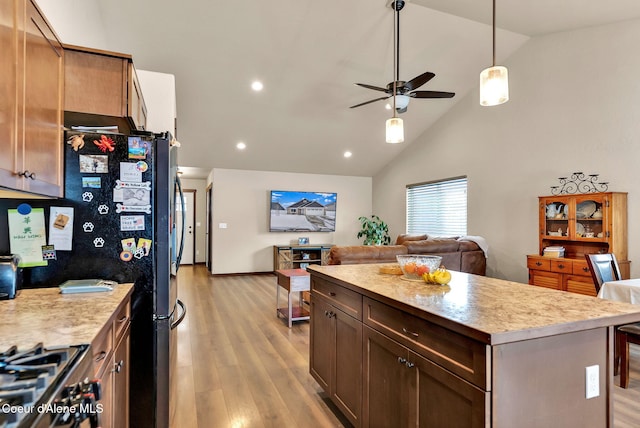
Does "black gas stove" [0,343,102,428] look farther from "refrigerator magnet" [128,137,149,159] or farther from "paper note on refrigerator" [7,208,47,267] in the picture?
"refrigerator magnet" [128,137,149,159]

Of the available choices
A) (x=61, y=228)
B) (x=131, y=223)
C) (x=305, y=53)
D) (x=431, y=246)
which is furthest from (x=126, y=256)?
(x=305, y=53)

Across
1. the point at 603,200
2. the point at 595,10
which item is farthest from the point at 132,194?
the point at 595,10

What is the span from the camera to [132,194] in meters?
1.90

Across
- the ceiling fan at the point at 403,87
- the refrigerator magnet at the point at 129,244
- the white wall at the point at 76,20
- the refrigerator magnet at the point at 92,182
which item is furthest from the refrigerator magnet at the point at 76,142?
the ceiling fan at the point at 403,87

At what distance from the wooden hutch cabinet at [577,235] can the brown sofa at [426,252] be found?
31.8 inches

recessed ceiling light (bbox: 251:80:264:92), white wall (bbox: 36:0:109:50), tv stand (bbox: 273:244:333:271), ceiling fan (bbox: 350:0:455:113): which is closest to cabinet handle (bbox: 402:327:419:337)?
white wall (bbox: 36:0:109:50)

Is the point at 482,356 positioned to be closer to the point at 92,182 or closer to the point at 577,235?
the point at 92,182

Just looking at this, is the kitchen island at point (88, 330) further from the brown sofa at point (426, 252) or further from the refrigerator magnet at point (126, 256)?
the brown sofa at point (426, 252)

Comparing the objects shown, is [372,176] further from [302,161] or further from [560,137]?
[560,137]

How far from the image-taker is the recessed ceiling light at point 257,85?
17.3 feet

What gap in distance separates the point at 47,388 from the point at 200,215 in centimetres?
879

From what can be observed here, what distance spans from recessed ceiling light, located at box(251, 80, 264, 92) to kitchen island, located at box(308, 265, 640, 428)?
14.0 feet

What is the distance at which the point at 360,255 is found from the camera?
409 cm

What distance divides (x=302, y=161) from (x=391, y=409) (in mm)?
6444
